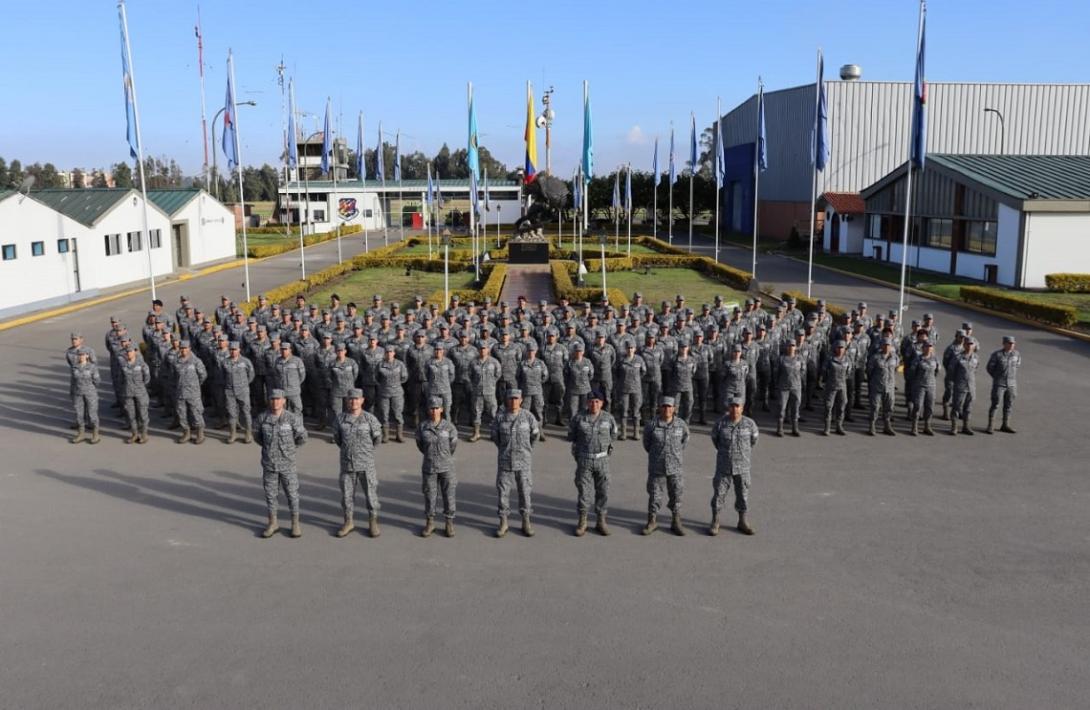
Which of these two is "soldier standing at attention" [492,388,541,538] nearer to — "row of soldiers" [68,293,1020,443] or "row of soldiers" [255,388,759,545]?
"row of soldiers" [255,388,759,545]

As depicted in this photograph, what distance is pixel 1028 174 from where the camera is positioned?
31188mm

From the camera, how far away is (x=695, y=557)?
8.12 m

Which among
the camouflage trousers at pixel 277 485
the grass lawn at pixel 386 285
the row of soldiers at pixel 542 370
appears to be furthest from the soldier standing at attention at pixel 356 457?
the grass lawn at pixel 386 285

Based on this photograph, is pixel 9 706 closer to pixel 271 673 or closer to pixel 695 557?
pixel 271 673

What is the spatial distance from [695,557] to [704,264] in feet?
92.5

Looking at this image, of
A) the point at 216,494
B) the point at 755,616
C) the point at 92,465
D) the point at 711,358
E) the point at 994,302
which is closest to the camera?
the point at 755,616

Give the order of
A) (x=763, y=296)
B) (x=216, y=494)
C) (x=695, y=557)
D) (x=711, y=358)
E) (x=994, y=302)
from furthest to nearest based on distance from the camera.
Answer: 1. (x=763, y=296)
2. (x=994, y=302)
3. (x=711, y=358)
4. (x=216, y=494)
5. (x=695, y=557)

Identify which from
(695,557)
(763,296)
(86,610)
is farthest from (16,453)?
(763,296)

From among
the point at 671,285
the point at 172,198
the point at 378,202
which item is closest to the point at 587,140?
the point at 671,285

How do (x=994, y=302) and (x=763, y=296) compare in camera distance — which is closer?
(x=994, y=302)

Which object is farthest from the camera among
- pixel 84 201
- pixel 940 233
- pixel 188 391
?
pixel 940 233

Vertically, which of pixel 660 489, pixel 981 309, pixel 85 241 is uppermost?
pixel 85 241

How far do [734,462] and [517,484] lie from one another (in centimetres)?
221

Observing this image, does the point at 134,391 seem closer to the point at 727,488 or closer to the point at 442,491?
the point at 442,491
